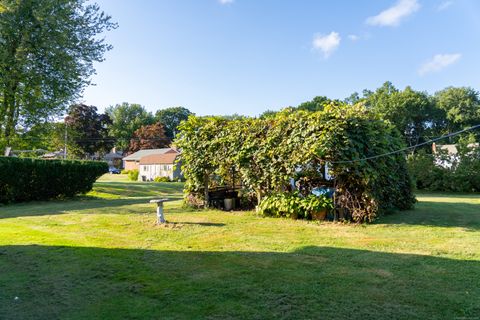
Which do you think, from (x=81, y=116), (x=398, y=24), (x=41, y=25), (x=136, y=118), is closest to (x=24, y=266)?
(x=398, y=24)

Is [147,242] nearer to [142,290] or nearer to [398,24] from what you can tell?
[142,290]

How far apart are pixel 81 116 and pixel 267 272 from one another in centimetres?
5601

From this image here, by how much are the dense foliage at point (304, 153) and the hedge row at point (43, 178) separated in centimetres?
669

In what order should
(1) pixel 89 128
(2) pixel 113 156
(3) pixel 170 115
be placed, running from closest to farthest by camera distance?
(1) pixel 89 128 → (2) pixel 113 156 → (3) pixel 170 115

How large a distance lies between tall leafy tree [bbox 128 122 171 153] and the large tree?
37.3 meters

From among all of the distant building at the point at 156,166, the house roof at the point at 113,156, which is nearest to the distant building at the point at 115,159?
the house roof at the point at 113,156

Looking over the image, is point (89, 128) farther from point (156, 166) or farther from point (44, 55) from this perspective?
point (44, 55)

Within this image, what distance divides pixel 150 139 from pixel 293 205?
175ft

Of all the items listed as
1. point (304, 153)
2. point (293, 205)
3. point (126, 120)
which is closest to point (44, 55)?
point (304, 153)

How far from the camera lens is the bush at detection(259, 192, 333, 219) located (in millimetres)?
8227

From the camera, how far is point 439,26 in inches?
381

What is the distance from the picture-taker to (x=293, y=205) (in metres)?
8.48

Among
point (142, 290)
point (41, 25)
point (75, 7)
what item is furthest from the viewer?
point (75, 7)

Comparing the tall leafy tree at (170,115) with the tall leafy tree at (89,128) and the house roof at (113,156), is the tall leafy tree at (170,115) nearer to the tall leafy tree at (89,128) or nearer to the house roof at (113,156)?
the house roof at (113,156)
